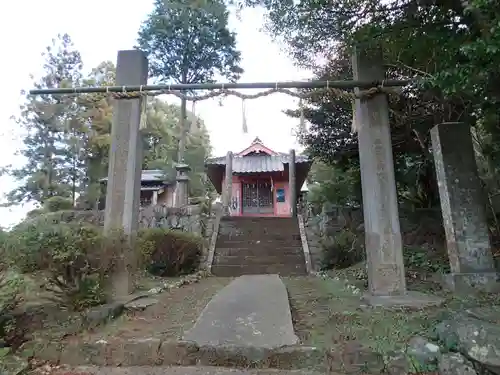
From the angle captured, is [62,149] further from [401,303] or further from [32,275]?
[401,303]

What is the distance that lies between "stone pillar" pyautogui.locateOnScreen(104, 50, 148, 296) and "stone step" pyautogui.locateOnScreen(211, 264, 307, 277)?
3.70m

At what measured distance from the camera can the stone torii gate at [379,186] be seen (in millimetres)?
5203

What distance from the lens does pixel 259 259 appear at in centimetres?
954

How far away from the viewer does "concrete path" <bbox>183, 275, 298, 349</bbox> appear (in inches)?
136

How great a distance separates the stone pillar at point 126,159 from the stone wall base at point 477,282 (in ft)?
17.0

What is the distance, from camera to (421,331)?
11.7 feet

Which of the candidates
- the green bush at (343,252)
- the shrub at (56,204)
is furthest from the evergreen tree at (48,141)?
the green bush at (343,252)

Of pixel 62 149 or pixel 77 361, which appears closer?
pixel 77 361

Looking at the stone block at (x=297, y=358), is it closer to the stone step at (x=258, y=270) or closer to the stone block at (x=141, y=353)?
the stone block at (x=141, y=353)

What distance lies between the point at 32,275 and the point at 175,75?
15679mm

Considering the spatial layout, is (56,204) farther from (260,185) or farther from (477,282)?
(477,282)

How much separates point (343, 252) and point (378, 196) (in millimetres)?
3650

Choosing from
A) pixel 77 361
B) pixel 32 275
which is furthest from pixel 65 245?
pixel 77 361

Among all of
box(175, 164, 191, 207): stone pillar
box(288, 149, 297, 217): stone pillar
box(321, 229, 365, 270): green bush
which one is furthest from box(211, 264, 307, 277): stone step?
box(288, 149, 297, 217): stone pillar
